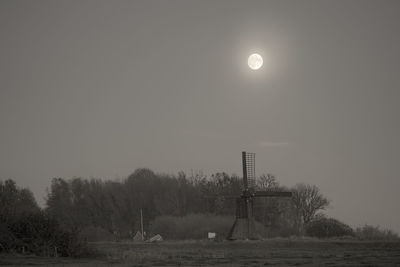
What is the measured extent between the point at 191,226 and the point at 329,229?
18439mm

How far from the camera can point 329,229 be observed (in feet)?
209

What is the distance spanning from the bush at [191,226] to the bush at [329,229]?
36.5ft

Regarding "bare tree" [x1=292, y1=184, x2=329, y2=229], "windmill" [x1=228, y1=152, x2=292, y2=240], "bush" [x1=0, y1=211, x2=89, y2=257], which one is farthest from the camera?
"bare tree" [x1=292, y1=184, x2=329, y2=229]

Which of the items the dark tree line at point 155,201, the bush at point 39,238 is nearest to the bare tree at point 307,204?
the dark tree line at point 155,201

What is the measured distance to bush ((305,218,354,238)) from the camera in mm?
63281

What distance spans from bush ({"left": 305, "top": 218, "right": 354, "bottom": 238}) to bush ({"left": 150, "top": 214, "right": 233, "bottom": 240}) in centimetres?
1113

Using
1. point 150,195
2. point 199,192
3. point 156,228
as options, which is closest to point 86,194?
point 150,195

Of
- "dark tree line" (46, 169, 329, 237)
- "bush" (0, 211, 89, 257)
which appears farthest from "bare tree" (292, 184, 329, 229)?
"bush" (0, 211, 89, 257)

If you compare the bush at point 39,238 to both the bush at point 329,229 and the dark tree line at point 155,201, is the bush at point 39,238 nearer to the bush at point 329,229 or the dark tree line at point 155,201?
the bush at point 329,229

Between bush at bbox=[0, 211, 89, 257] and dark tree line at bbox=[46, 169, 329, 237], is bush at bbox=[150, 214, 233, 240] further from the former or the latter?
bush at bbox=[0, 211, 89, 257]

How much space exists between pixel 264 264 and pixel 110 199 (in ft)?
240

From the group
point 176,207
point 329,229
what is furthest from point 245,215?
point 176,207

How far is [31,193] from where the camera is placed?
10631 cm

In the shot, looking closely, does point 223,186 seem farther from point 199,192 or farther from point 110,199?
point 110,199
